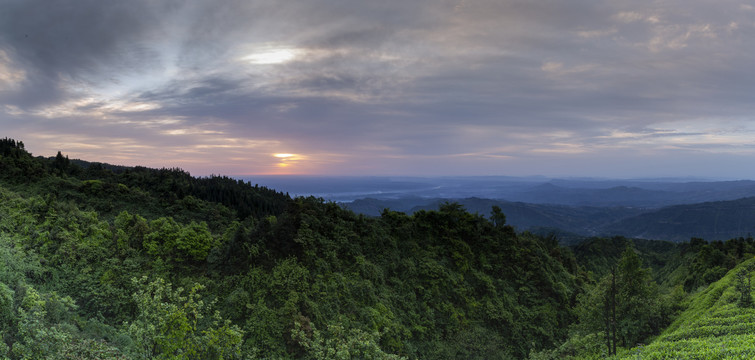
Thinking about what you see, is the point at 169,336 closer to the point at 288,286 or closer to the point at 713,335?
the point at 288,286

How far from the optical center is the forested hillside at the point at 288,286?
1391 cm

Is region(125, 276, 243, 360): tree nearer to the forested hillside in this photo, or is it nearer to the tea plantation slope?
the forested hillside

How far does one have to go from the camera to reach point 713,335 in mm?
16000

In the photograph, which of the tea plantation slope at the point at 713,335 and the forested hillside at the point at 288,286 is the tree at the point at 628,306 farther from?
the tea plantation slope at the point at 713,335

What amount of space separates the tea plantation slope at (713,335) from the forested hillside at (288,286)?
3132 mm

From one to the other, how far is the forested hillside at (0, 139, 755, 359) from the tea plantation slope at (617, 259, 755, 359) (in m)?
3.13

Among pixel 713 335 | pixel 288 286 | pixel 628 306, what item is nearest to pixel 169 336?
pixel 288 286

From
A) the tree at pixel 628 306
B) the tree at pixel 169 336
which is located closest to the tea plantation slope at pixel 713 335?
the tree at pixel 628 306

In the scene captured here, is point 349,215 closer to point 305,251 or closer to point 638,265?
point 305,251

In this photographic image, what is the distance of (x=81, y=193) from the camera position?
30406 millimetres

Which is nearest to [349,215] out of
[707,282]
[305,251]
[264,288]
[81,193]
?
[305,251]

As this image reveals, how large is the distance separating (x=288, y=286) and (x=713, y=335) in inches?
901

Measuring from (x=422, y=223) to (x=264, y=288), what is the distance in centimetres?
1631

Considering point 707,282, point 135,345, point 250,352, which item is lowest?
point 707,282
